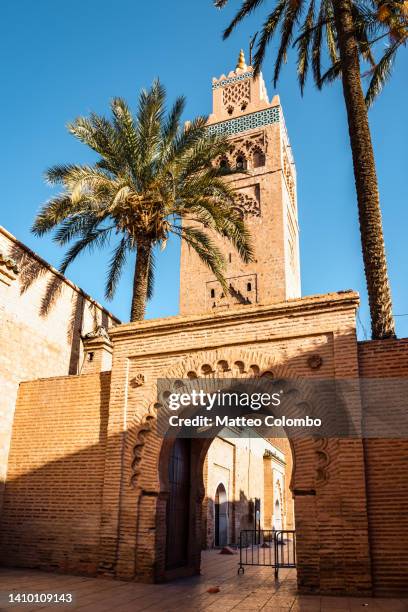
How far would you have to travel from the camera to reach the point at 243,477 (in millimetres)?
19734

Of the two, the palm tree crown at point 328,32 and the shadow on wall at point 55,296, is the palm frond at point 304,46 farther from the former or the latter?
the shadow on wall at point 55,296

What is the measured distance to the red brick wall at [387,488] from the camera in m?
6.96

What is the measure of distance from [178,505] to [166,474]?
3.73ft

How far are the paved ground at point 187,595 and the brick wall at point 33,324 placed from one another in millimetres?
2885

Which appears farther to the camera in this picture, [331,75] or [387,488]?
[331,75]

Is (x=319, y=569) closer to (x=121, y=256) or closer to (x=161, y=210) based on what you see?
(x=161, y=210)

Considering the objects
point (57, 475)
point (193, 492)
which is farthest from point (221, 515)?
point (57, 475)

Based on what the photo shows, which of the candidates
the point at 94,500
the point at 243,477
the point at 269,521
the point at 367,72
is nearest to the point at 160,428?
the point at 94,500

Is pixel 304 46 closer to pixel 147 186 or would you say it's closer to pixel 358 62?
pixel 358 62

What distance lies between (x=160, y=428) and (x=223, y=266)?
5805 mm

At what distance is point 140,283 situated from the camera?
12.7m

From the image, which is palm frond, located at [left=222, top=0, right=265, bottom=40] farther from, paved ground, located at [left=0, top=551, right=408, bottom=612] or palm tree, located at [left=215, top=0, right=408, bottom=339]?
paved ground, located at [left=0, top=551, right=408, bottom=612]

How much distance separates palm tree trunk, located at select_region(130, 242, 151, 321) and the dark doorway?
11.1ft

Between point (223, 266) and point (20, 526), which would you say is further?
point (223, 266)
